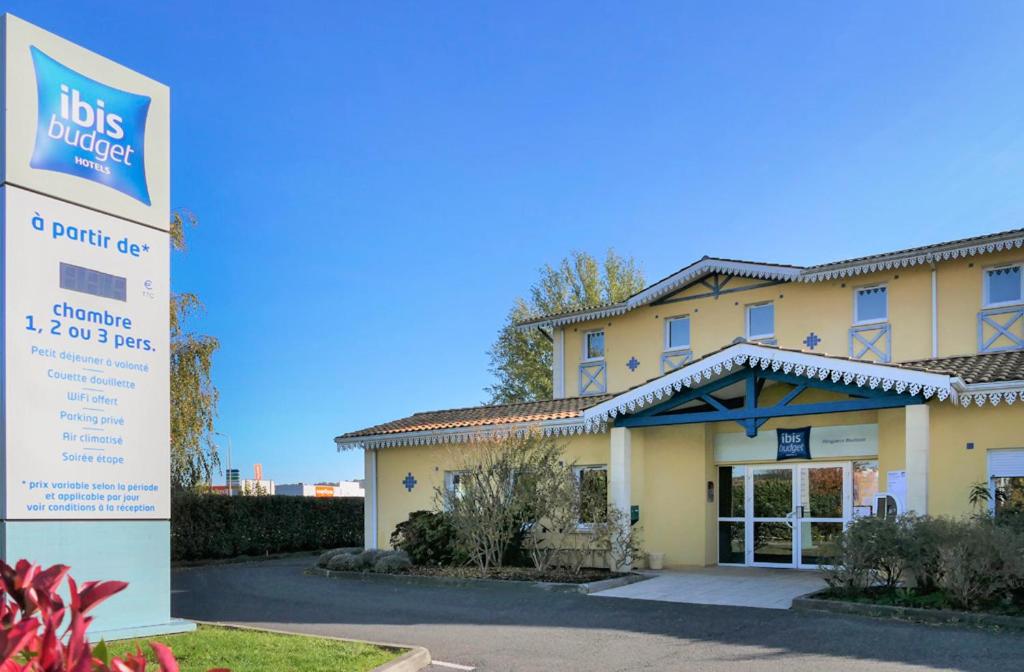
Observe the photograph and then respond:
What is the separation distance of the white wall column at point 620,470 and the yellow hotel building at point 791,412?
0.03 metres

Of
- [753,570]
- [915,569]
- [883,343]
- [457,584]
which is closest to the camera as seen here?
[915,569]

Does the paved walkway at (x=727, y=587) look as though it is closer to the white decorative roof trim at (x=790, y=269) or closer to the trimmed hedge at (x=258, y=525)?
the white decorative roof trim at (x=790, y=269)

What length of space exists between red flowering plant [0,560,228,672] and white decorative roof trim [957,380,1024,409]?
13.5 metres

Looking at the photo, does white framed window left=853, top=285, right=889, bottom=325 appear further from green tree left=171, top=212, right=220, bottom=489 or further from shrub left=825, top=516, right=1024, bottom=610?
green tree left=171, top=212, right=220, bottom=489

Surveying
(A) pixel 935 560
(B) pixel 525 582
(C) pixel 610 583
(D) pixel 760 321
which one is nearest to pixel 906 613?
(A) pixel 935 560

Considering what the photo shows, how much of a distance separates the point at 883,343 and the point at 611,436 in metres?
5.80

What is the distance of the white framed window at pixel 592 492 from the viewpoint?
16.6 m

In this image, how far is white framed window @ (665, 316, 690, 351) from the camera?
21.2 metres

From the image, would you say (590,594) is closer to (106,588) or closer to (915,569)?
(915,569)

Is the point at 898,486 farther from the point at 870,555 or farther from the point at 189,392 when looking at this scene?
the point at 189,392

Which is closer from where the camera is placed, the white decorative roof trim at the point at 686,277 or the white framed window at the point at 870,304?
the white framed window at the point at 870,304

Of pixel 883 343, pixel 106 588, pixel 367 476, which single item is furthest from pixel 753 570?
pixel 106 588

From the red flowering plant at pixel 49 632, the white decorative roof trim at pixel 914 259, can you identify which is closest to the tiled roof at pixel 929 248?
the white decorative roof trim at pixel 914 259

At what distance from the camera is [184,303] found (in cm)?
2312
